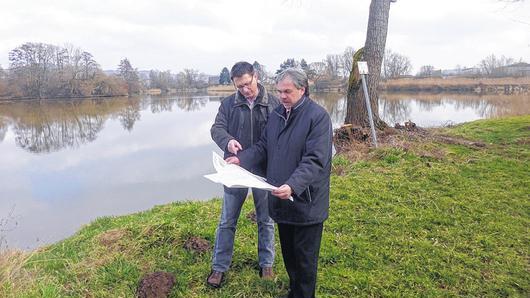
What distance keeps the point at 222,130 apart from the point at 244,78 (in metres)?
0.44

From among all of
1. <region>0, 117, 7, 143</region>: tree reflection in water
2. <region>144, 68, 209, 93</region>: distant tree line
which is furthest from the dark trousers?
<region>144, 68, 209, 93</region>: distant tree line

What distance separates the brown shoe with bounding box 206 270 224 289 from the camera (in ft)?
9.78

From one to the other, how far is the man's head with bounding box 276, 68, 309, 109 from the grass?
5.06 feet

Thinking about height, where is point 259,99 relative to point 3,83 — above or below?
below

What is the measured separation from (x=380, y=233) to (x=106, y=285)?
8.59 feet

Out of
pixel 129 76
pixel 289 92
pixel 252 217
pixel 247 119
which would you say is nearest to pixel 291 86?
pixel 289 92

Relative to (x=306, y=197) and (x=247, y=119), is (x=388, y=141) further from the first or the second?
(x=306, y=197)

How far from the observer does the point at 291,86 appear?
91.1 inches

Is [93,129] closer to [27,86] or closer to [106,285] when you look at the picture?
[106,285]

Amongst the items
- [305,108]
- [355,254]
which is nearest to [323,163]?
[305,108]

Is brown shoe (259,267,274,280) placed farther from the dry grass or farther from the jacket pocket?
the dry grass

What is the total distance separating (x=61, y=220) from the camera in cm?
701

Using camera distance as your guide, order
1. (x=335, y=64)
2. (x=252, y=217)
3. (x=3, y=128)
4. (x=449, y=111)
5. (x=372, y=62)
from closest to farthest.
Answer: (x=252, y=217), (x=372, y=62), (x=3, y=128), (x=449, y=111), (x=335, y=64)

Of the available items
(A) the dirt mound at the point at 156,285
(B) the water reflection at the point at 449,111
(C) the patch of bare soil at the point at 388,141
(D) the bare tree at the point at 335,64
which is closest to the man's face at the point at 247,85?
(A) the dirt mound at the point at 156,285
